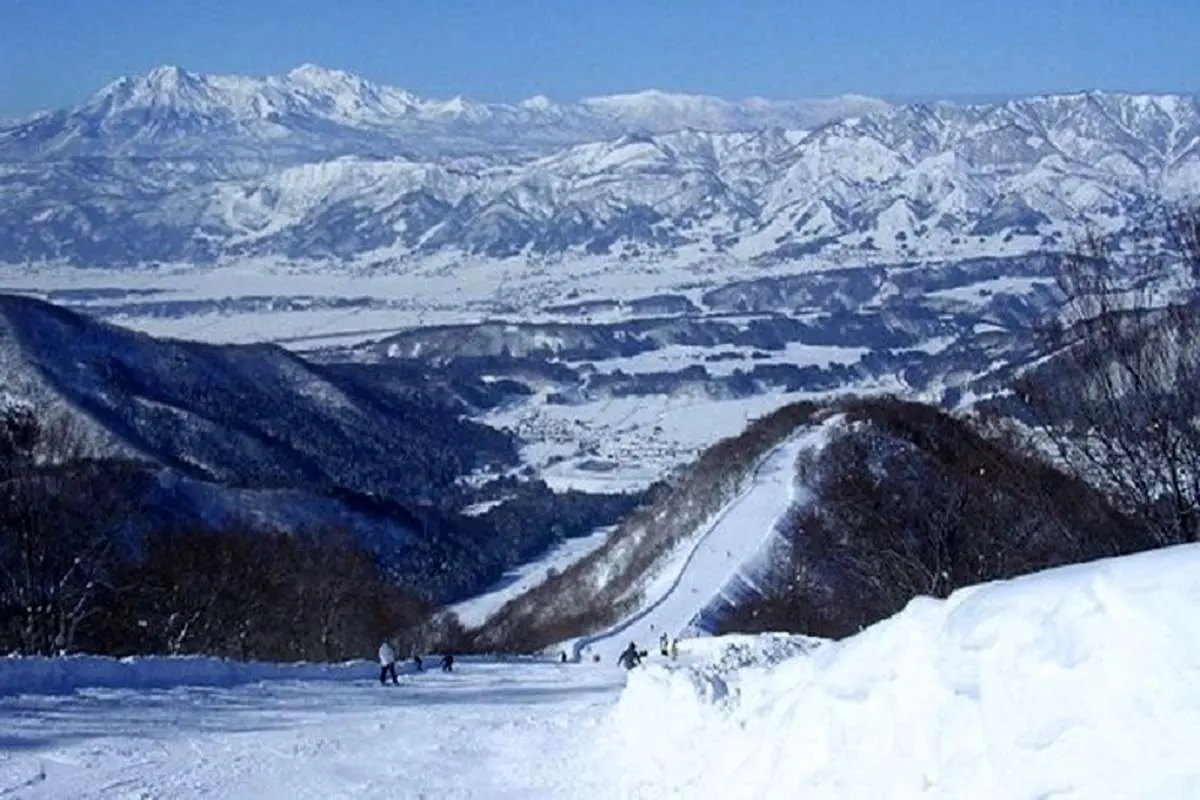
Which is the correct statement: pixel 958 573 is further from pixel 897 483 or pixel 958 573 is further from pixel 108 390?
pixel 108 390

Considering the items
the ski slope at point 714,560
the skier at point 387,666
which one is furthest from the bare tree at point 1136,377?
the ski slope at point 714,560

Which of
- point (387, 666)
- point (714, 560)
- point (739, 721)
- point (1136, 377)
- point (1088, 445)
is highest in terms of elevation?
point (1136, 377)

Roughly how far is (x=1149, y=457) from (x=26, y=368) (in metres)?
104

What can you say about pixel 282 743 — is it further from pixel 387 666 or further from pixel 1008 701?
pixel 1008 701

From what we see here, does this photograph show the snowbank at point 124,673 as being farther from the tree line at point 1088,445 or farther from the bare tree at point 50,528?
the tree line at point 1088,445

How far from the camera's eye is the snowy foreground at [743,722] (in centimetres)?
792

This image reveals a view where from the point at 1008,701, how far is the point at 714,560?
5267cm

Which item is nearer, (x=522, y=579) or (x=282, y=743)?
(x=282, y=743)

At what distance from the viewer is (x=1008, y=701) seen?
27.5 ft

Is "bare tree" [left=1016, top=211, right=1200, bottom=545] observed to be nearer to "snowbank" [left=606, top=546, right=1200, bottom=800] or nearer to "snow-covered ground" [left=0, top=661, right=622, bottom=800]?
"snowbank" [left=606, top=546, right=1200, bottom=800]

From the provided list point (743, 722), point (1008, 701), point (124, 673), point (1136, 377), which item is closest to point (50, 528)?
point (124, 673)

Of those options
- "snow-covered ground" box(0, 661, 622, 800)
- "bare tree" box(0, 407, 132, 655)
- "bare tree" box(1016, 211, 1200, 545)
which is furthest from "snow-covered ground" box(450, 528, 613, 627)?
"bare tree" box(1016, 211, 1200, 545)

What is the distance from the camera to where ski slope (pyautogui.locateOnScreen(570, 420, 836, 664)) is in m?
49.9

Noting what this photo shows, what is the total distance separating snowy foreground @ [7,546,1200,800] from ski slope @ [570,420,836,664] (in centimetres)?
2402
